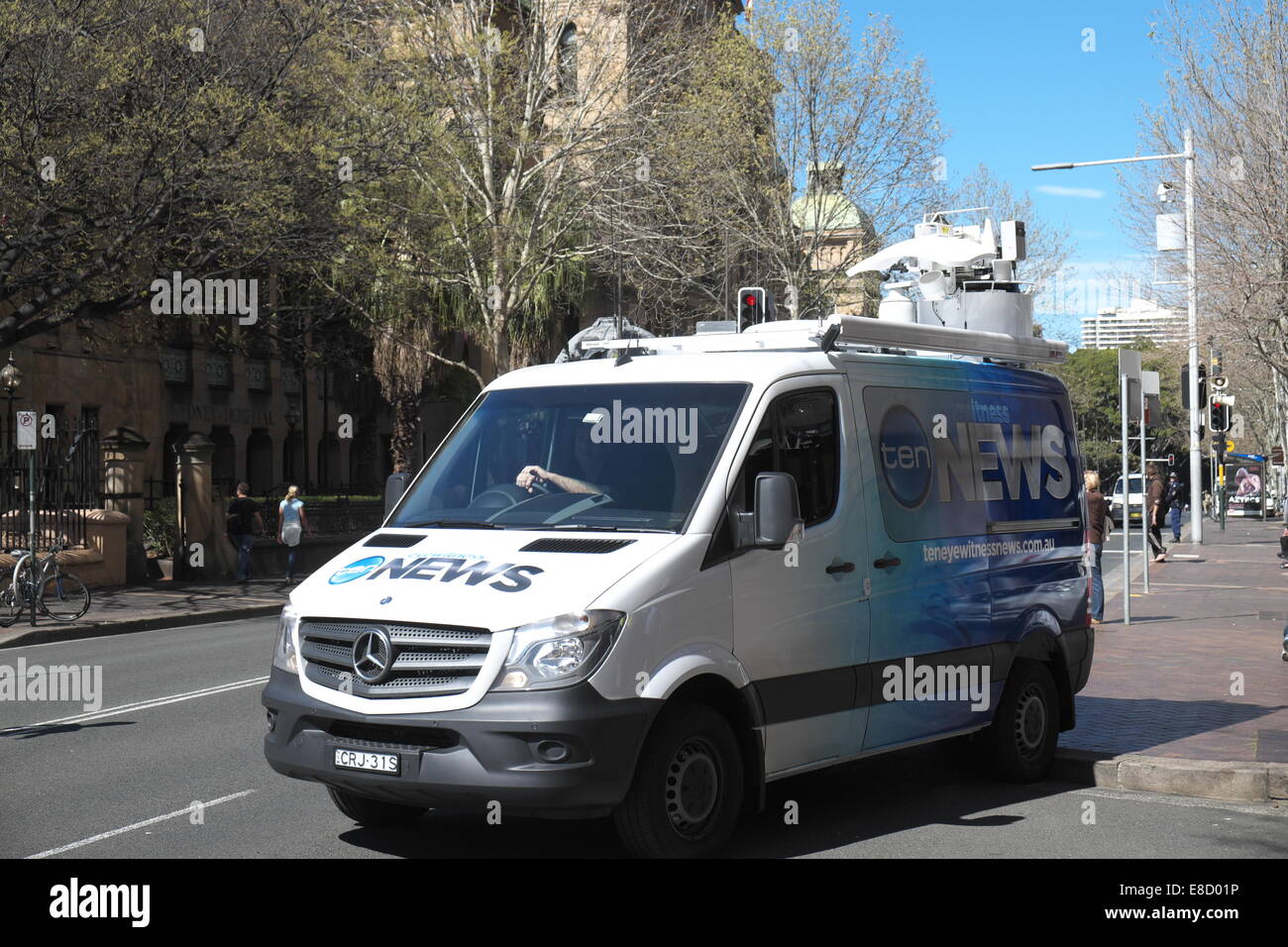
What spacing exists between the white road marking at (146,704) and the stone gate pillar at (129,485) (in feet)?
46.5

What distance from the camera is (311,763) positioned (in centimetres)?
629

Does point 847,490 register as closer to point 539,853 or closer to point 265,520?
point 539,853

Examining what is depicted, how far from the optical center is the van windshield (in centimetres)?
677

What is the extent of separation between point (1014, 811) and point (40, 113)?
18560 mm

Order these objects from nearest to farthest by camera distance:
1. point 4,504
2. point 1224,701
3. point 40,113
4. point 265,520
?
1. point 1224,701
2. point 40,113
3. point 4,504
4. point 265,520

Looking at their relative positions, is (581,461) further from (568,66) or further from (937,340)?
(568,66)

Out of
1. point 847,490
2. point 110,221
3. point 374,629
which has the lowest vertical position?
point 374,629

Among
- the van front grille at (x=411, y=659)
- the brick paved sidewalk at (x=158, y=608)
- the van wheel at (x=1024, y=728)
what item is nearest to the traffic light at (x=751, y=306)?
the van wheel at (x=1024, y=728)

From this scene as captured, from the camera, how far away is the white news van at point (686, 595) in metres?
5.96

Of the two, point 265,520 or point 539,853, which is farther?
point 265,520

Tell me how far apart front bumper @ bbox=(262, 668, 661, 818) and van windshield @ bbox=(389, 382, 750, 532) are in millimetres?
1013

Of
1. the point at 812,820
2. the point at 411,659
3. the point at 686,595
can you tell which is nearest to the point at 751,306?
the point at 812,820
